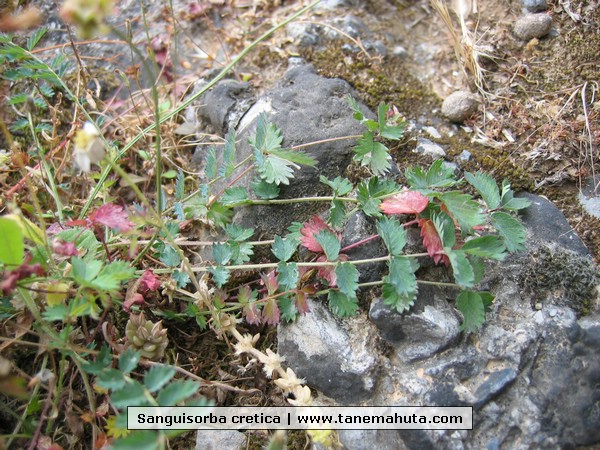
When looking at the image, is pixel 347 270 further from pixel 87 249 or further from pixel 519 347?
pixel 87 249

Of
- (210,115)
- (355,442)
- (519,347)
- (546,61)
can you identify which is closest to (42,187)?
(210,115)

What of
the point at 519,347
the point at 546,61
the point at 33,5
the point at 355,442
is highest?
the point at 33,5

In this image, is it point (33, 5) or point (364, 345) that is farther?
point (33, 5)

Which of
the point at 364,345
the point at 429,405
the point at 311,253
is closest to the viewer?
the point at 429,405

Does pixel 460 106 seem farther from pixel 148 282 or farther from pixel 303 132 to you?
pixel 148 282

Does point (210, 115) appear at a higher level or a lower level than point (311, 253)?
higher

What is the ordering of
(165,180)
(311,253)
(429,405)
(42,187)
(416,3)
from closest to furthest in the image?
1. (429,405)
2. (311,253)
3. (42,187)
4. (165,180)
5. (416,3)

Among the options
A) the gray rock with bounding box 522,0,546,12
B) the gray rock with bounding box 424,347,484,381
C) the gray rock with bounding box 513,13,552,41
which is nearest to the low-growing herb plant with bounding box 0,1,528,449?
the gray rock with bounding box 424,347,484,381

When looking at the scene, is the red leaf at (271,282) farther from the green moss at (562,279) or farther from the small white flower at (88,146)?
the green moss at (562,279)
